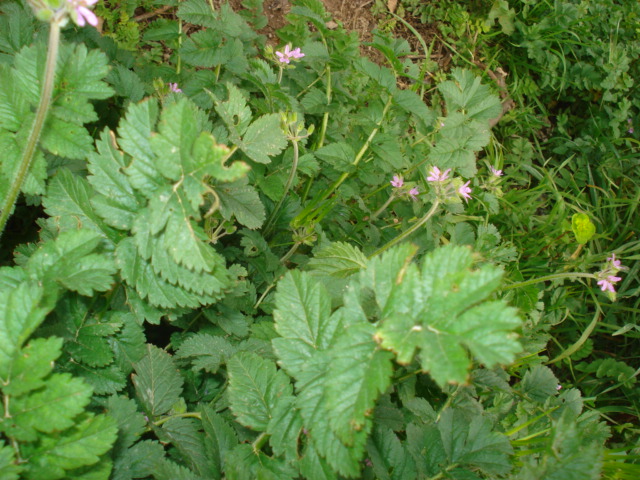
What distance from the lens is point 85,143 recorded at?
1440 mm

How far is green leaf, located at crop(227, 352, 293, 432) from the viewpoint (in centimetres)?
140

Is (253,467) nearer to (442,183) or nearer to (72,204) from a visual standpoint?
(72,204)

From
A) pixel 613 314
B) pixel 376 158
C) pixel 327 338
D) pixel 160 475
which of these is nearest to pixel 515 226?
pixel 613 314

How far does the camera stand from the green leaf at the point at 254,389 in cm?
140

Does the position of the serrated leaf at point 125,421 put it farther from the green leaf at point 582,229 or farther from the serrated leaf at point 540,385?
the green leaf at point 582,229

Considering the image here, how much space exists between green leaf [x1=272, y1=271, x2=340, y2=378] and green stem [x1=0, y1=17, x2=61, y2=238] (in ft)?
2.59

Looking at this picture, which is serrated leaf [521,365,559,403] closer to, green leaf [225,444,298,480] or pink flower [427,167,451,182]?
pink flower [427,167,451,182]

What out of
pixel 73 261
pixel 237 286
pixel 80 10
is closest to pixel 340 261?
pixel 237 286

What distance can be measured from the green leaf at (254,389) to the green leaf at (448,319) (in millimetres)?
484

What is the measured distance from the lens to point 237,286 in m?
1.86

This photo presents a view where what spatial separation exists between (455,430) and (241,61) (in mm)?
1852

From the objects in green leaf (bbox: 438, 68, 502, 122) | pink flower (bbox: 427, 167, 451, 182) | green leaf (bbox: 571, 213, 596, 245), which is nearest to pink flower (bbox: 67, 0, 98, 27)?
pink flower (bbox: 427, 167, 451, 182)

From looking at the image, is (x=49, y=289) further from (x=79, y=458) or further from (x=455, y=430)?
(x=455, y=430)

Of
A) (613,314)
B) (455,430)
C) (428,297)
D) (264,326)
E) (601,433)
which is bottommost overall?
(613,314)
